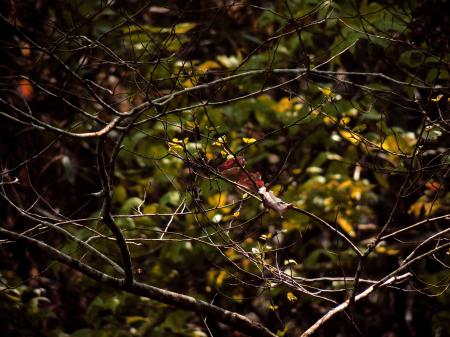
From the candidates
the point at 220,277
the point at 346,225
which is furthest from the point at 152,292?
the point at 346,225

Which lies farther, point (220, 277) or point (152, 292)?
point (220, 277)

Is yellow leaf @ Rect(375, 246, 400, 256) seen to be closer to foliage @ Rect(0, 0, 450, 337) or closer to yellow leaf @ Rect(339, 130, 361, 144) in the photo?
foliage @ Rect(0, 0, 450, 337)

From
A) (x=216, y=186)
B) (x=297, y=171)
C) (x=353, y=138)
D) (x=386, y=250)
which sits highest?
(x=353, y=138)

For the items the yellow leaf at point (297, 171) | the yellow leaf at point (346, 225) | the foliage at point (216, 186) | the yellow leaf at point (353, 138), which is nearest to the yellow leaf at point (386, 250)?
the foliage at point (216, 186)

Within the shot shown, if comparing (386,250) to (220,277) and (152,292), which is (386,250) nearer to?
(220,277)

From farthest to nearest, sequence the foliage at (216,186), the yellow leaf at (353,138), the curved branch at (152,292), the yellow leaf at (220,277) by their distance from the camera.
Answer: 1. the yellow leaf at (220,277)
2. the foliage at (216,186)
3. the yellow leaf at (353,138)
4. the curved branch at (152,292)

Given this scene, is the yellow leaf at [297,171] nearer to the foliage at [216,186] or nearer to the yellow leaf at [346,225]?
the foliage at [216,186]

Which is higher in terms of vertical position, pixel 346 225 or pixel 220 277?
pixel 346 225

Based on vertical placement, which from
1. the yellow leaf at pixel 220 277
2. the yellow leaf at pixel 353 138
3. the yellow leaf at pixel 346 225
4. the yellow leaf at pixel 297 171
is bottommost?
the yellow leaf at pixel 220 277

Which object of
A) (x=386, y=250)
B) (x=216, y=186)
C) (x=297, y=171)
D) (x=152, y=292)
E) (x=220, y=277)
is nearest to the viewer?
(x=152, y=292)

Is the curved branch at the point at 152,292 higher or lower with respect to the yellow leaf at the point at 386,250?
higher

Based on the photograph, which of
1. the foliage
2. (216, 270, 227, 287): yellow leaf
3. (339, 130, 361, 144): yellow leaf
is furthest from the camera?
(216, 270, 227, 287): yellow leaf

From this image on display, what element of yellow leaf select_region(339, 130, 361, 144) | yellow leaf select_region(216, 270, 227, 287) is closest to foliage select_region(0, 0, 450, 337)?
yellow leaf select_region(216, 270, 227, 287)

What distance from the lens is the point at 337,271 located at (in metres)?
4.54
